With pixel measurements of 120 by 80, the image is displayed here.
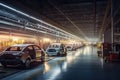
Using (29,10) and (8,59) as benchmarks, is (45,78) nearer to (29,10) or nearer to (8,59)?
(8,59)

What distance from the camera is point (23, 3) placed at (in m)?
14.8

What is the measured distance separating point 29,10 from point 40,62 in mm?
4393

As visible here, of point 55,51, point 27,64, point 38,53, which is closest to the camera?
point 27,64

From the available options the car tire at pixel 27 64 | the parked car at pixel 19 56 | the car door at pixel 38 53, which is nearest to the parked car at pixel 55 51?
the car door at pixel 38 53

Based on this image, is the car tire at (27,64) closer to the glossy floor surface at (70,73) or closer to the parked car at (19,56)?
the parked car at (19,56)

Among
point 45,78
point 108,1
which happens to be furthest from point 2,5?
point 108,1

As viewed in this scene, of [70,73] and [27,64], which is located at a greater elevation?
[27,64]

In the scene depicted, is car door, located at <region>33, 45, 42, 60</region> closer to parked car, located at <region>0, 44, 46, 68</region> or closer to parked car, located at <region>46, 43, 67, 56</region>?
parked car, located at <region>0, 44, 46, 68</region>

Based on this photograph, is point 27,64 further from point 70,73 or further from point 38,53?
point 70,73

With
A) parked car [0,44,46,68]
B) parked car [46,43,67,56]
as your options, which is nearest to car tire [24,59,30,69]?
parked car [0,44,46,68]

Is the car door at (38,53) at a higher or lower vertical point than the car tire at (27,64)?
higher

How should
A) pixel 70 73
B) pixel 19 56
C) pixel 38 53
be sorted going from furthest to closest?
pixel 38 53
pixel 19 56
pixel 70 73

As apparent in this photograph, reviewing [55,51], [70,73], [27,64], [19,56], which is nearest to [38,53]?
[27,64]

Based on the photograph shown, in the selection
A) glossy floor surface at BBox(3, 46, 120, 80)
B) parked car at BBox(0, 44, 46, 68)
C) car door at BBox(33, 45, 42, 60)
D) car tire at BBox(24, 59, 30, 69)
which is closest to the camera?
glossy floor surface at BBox(3, 46, 120, 80)
